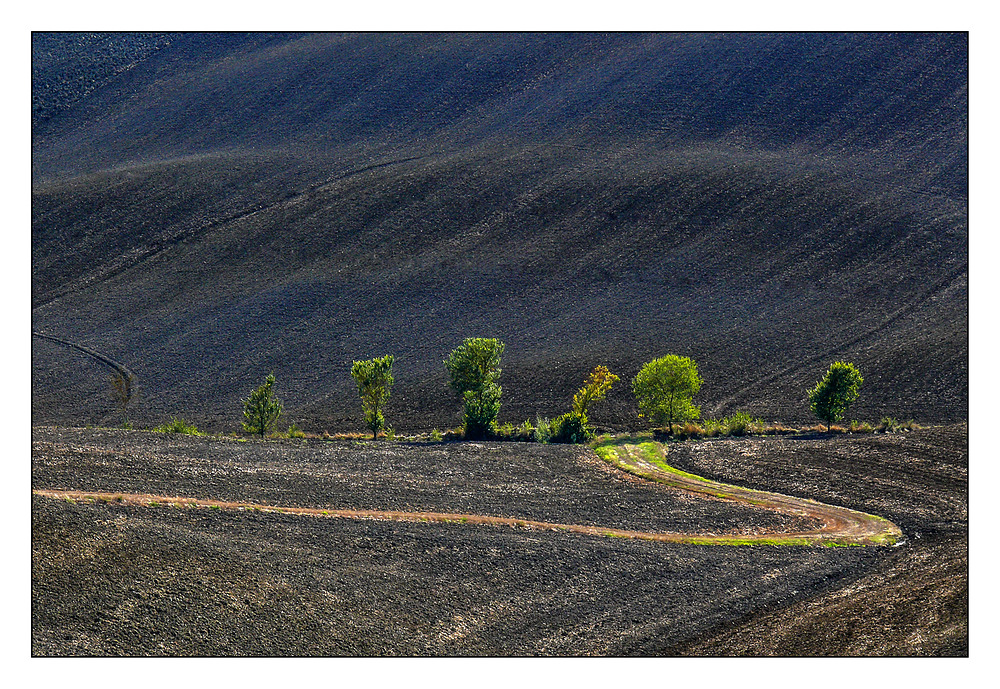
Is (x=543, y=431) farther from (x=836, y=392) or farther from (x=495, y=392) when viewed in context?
(x=836, y=392)

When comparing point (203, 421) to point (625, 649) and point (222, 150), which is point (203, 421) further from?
point (222, 150)

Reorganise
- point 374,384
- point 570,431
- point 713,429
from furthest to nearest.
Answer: point 713,429, point 374,384, point 570,431

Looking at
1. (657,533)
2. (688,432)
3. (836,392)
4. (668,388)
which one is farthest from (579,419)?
(657,533)

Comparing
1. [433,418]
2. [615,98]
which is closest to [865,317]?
[433,418]

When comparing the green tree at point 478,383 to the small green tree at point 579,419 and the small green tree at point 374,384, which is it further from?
the small green tree at point 374,384

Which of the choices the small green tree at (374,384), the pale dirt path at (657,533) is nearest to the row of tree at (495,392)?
the small green tree at (374,384)

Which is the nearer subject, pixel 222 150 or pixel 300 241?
pixel 300 241

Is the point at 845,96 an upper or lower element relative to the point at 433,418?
upper

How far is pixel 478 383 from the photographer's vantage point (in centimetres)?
5428

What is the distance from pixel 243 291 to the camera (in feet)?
242

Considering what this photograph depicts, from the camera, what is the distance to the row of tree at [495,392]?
54.0m

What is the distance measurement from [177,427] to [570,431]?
76.5 feet

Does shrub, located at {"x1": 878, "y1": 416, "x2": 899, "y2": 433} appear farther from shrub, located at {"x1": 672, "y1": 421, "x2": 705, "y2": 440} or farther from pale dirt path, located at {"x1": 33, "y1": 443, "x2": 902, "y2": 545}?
pale dirt path, located at {"x1": 33, "y1": 443, "x2": 902, "y2": 545}

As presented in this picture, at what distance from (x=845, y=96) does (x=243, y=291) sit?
207 feet
